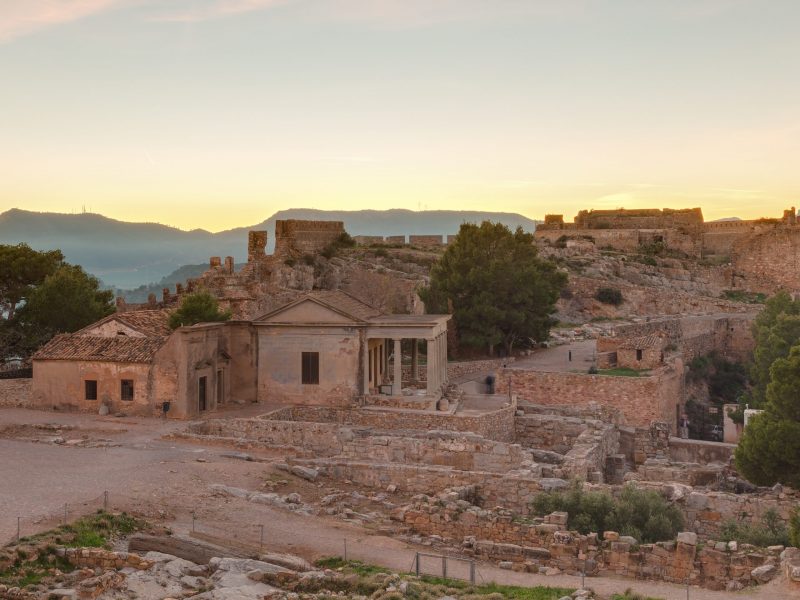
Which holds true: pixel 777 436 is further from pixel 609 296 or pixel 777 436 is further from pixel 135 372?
pixel 609 296

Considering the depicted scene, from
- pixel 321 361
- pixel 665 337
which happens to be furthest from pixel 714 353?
pixel 321 361

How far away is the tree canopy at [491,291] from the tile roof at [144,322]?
1253 centimetres

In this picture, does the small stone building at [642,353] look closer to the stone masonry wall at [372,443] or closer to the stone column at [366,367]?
the stone column at [366,367]

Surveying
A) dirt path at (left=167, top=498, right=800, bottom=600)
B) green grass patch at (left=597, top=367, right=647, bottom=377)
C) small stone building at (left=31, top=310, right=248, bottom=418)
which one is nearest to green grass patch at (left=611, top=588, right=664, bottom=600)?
dirt path at (left=167, top=498, right=800, bottom=600)

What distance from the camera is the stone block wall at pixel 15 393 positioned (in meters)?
29.2

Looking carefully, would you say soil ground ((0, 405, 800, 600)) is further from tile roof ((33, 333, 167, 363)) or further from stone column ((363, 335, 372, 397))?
stone column ((363, 335, 372, 397))

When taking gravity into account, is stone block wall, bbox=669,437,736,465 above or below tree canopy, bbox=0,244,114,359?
below

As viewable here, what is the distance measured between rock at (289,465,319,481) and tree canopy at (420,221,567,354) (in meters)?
19.0

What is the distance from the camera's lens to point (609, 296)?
Answer: 55188 mm

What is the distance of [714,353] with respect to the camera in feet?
147

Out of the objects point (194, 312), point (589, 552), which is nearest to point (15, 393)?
point (194, 312)

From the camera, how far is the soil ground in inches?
595

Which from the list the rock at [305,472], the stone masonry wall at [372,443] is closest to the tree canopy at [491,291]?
the stone masonry wall at [372,443]

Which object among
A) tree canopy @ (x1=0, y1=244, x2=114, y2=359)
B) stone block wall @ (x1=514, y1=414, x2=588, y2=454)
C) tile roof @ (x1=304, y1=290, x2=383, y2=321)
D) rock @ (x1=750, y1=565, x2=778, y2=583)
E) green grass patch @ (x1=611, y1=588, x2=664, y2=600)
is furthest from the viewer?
tree canopy @ (x1=0, y1=244, x2=114, y2=359)
